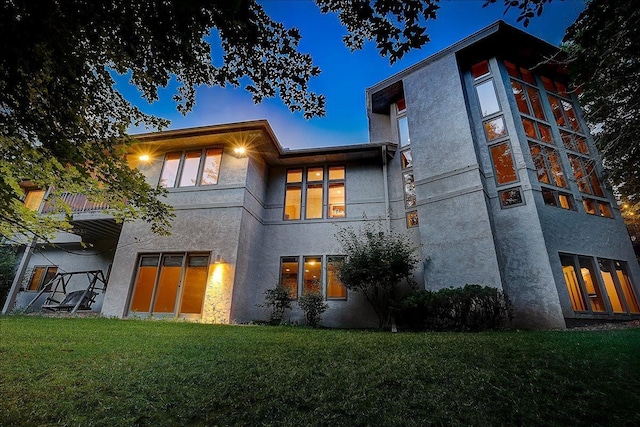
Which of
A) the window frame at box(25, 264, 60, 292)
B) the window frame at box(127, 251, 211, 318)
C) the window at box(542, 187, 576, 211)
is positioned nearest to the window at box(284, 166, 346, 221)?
the window frame at box(127, 251, 211, 318)

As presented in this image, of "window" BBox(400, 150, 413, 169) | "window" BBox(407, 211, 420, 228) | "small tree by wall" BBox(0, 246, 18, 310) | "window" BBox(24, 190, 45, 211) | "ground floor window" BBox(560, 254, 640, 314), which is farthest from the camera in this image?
"window" BBox(24, 190, 45, 211)

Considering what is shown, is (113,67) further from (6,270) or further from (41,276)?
(41,276)

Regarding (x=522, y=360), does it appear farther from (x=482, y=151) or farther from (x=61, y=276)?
(x=61, y=276)

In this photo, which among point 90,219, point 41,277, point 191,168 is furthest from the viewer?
point 41,277

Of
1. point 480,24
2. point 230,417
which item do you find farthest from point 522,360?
point 480,24

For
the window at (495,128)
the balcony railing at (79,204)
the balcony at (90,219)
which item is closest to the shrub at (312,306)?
the balcony at (90,219)

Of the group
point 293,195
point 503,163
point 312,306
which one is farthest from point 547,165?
point 293,195

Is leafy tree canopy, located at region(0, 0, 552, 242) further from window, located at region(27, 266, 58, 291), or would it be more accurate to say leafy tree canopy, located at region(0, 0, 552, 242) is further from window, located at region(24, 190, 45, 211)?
window, located at region(24, 190, 45, 211)

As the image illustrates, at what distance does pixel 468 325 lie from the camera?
24.8 ft

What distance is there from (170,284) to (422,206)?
30.5 ft

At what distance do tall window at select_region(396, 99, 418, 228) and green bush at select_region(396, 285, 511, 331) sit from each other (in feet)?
12.5

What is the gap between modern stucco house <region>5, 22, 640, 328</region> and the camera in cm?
912

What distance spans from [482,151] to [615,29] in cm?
713

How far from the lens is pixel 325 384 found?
9.72 ft
